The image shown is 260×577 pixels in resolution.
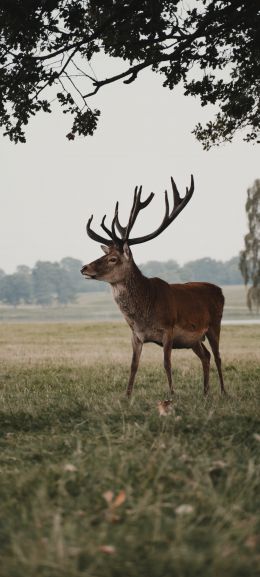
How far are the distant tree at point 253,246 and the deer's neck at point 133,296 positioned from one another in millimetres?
33459

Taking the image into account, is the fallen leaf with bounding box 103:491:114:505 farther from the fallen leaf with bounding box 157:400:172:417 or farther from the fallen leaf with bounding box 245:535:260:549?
the fallen leaf with bounding box 157:400:172:417

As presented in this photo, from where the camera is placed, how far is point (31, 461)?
5.32 m

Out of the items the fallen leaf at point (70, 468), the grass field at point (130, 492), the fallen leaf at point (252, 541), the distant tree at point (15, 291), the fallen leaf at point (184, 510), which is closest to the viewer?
the grass field at point (130, 492)

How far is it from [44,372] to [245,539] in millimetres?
10758

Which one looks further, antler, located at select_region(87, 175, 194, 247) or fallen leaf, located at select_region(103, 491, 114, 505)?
antler, located at select_region(87, 175, 194, 247)

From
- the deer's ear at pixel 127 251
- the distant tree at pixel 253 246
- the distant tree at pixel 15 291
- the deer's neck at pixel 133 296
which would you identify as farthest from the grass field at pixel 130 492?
the distant tree at pixel 15 291

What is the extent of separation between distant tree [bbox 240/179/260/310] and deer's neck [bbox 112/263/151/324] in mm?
33459

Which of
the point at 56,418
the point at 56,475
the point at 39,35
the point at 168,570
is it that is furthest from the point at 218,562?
the point at 39,35

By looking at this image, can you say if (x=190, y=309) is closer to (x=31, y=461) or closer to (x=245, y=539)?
(x=31, y=461)

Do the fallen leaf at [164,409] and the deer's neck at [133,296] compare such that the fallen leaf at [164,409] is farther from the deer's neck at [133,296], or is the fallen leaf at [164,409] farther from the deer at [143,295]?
the deer's neck at [133,296]

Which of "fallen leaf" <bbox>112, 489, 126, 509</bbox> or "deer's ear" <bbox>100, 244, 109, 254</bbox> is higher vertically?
"deer's ear" <bbox>100, 244, 109, 254</bbox>

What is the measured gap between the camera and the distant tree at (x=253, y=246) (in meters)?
42.4

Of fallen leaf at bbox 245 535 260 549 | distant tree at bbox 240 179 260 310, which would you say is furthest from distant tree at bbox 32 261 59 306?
fallen leaf at bbox 245 535 260 549

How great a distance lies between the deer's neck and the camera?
345 inches
